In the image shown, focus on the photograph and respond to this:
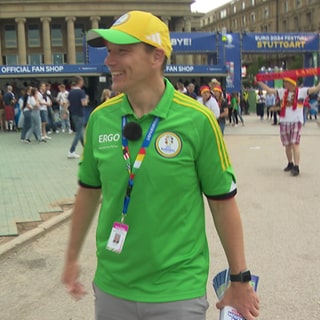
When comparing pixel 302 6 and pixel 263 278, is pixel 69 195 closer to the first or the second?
pixel 263 278

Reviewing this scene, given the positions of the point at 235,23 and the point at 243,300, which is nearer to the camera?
the point at 243,300

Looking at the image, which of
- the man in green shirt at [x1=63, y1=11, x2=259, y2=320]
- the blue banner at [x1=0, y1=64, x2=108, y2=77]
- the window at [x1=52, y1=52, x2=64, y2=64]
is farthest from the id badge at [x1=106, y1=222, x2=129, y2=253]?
the window at [x1=52, y1=52, x2=64, y2=64]

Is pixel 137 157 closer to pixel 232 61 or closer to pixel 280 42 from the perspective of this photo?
pixel 232 61

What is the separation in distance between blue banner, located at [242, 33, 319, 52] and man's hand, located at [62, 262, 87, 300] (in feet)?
82.8

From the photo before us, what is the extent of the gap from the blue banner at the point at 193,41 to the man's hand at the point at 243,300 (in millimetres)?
23818

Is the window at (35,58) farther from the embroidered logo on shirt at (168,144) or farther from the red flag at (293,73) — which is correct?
the embroidered logo on shirt at (168,144)

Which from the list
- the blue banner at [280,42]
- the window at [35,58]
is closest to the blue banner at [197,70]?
the blue banner at [280,42]

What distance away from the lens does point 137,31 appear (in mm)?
1903

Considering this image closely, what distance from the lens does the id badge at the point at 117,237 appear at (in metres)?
1.97

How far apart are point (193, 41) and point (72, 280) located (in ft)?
78.8

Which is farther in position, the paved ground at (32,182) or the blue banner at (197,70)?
the blue banner at (197,70)

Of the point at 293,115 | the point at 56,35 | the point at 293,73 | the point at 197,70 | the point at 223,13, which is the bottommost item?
the point at 293,115

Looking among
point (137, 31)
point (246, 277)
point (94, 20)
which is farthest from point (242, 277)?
point (94, 20)

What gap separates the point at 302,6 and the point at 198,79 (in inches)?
2994
